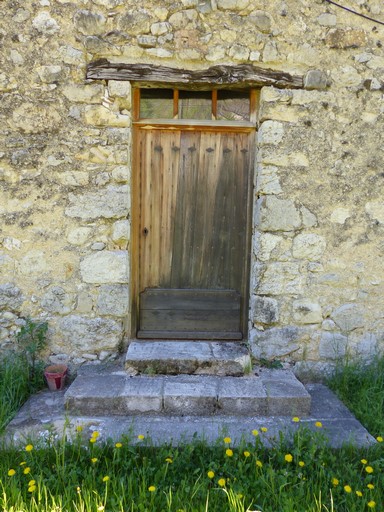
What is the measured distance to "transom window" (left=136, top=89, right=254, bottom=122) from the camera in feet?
11.4

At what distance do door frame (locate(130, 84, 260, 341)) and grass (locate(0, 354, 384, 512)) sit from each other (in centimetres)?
121

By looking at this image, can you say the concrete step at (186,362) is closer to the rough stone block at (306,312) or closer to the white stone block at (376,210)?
the rough stone block at (306,312)

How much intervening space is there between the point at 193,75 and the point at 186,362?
230 centimetres

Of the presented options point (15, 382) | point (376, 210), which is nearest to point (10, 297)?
point (15, 382)

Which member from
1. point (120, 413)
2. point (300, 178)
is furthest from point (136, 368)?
point (300, 178)

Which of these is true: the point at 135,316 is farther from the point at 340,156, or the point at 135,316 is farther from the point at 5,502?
the point at 340,156

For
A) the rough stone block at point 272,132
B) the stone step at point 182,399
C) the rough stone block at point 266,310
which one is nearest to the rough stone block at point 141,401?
the stone step at point 182,399

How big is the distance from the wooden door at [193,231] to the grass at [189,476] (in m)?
1.23

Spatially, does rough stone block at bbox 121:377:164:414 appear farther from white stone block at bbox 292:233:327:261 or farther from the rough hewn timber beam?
the rough hewn timber beam

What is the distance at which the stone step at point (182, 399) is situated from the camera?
2912mm

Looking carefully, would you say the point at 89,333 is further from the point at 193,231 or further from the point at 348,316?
the point at 348,316

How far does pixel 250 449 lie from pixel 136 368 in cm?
116

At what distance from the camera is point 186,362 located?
3248 millimetres

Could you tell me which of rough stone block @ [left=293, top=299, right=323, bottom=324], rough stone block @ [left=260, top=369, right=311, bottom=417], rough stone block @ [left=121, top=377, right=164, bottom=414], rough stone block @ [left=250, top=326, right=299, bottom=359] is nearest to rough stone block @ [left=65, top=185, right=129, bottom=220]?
rough stone block @ [left=121, top=377, right=164, bottom=414]
